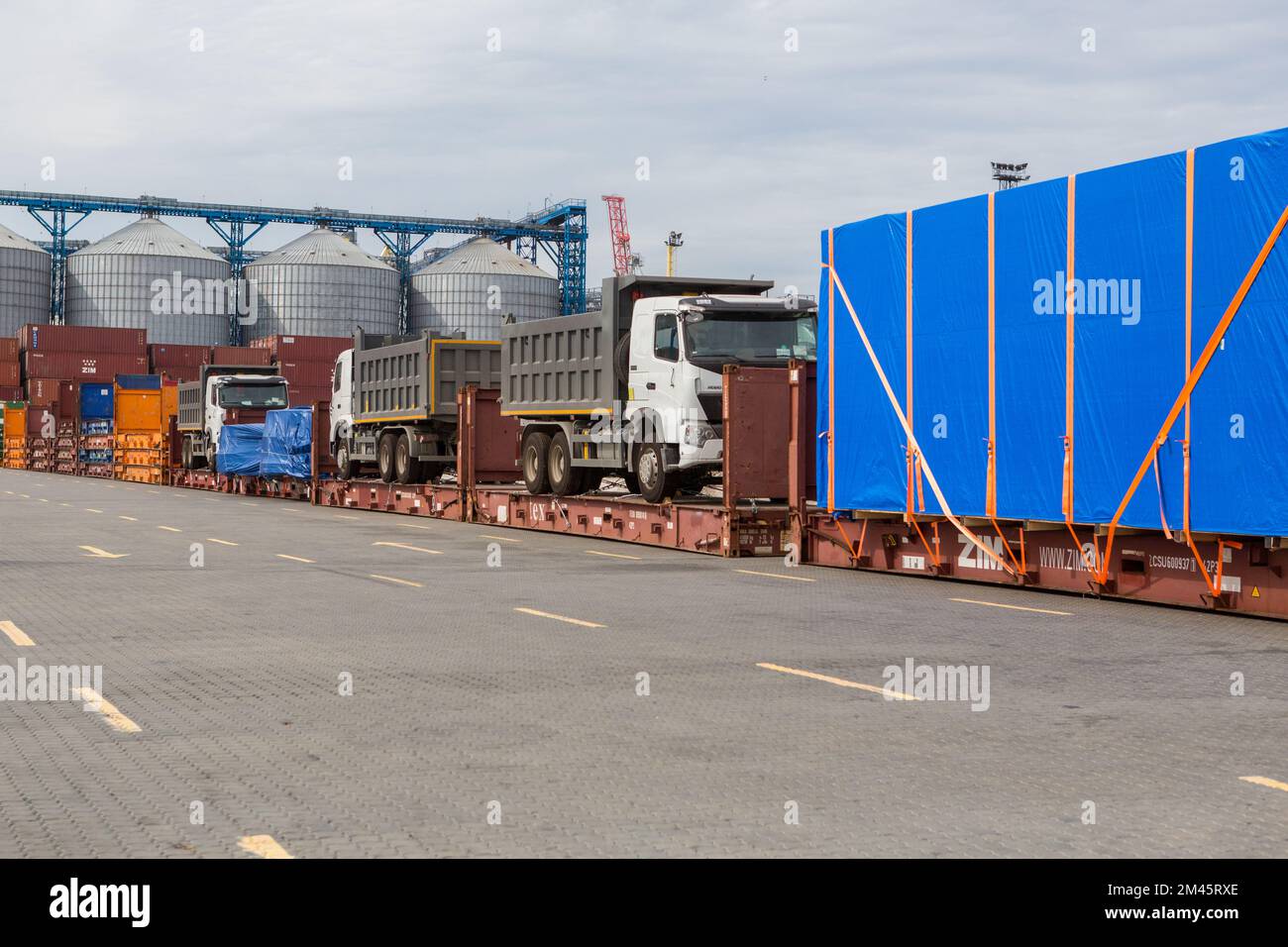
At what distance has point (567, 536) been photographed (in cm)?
2461

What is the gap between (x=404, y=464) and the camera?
31.5 metres

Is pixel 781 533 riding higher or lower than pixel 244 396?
lower

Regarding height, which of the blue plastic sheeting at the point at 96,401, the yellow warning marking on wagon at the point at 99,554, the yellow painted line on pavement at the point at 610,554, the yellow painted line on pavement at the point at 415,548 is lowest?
the yellow painted line on pavement at the point at 610,554

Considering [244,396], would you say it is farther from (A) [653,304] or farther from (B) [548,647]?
(B) [548,647]

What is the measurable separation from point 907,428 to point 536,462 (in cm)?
1000

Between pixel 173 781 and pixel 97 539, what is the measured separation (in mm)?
16763

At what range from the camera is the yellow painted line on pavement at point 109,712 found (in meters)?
7.96

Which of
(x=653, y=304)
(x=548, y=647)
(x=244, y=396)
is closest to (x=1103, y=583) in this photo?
(x=548, y=647)

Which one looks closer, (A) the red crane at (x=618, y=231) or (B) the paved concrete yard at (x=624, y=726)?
(B) the paved concrete yard at (x=624, y=726)

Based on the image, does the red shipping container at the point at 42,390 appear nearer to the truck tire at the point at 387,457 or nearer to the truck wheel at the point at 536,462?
the truck tire at the point at 387,457

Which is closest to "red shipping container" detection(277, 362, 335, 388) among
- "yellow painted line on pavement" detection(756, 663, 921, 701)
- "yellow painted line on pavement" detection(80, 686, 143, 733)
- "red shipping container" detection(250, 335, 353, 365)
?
"red shipping container" detection(250, 335, 353, 365)

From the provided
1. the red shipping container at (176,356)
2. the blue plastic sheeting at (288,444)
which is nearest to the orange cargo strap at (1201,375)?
the blue plastic sheeting at (288,444)

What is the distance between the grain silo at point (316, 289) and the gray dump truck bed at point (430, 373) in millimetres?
62653

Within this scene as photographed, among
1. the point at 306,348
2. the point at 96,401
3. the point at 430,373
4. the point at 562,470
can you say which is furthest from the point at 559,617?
the point at 306,348
